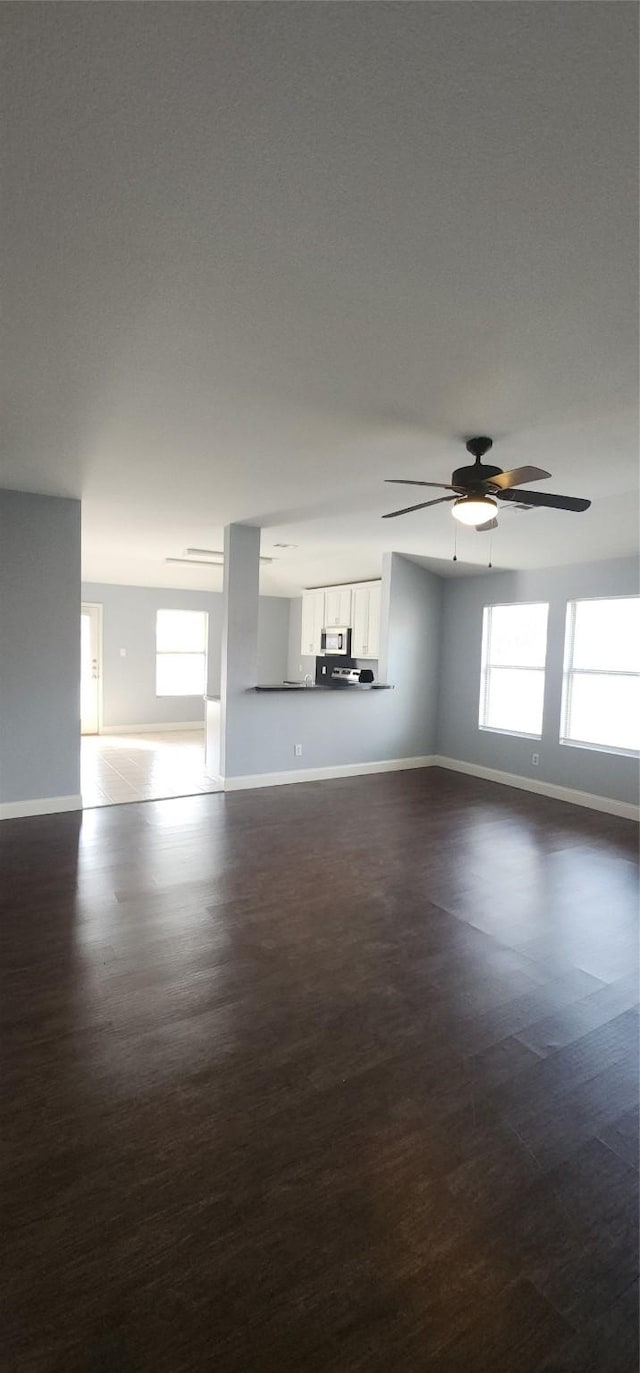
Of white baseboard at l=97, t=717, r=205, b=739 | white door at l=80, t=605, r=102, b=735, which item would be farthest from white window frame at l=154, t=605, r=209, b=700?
white door at l=80, t=605, r=102, b=735

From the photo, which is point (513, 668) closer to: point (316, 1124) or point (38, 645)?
point (38, 645)

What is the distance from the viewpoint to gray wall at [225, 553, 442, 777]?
5.84m

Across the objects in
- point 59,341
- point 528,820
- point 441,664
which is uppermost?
point 59,341

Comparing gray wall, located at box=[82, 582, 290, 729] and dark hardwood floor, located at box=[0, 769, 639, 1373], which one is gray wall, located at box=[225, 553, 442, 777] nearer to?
dark hardwood floor, located at box=[0, 769, 639, 1373]

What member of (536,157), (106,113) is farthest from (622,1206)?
(106,113)

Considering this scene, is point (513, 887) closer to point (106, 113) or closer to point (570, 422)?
point (570, 422)

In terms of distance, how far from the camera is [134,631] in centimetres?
843

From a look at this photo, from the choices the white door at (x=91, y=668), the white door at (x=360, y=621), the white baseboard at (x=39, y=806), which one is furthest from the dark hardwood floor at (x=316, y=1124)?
the white door at (x=91, y=668)

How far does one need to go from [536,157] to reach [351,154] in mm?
419

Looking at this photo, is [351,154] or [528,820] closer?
[351,154]

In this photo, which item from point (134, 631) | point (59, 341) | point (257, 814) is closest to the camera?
point (59, 341)

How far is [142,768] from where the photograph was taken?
6395mm

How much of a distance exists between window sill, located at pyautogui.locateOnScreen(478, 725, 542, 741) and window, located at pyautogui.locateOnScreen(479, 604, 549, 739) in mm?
11

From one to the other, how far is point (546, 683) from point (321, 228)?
17.0 feet
